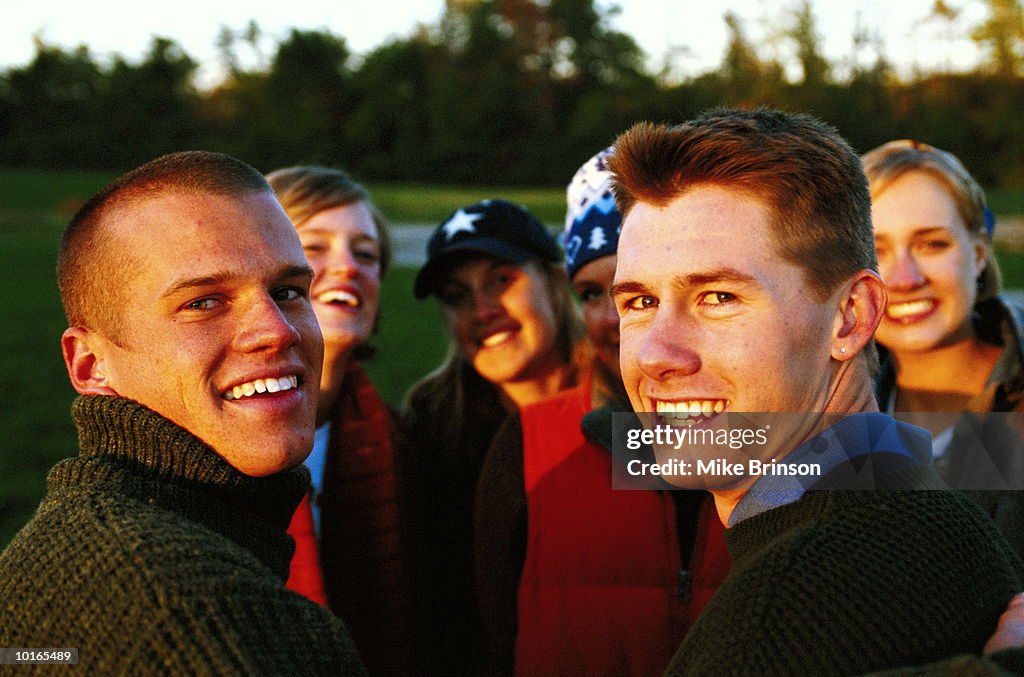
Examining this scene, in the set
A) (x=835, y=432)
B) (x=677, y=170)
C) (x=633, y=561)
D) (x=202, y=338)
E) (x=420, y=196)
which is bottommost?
(x=633, y=561)

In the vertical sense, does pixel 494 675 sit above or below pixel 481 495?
below

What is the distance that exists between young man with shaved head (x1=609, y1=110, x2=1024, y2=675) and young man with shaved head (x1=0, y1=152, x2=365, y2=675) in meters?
0.79

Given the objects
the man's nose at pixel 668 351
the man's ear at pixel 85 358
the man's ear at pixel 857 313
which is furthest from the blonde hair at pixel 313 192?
the man's ear at pixel 857 313

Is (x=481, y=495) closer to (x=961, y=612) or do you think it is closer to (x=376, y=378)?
(x=961, y=612)

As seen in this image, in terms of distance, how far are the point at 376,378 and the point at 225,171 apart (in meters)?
8.17

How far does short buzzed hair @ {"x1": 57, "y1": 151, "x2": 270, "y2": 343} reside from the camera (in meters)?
1.96

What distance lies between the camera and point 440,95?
43062mm

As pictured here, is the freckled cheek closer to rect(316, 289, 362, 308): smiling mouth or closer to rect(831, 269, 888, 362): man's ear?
rect(316, 289, 362, 308): smiling mouth

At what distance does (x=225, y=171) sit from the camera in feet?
6.88

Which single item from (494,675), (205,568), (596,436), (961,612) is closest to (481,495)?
(596,436)

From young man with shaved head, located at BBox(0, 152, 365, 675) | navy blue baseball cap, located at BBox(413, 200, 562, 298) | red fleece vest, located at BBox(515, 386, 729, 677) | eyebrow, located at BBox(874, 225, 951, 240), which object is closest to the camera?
young man with shaved head, located at BBox(0, 152, 365, 675)

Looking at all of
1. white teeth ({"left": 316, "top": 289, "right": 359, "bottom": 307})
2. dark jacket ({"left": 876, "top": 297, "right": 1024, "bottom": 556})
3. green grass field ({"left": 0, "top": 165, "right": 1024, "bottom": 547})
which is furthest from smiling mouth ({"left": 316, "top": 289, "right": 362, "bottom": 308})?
green grass field ({"left": 0, "top": 165, "right": 1024, "bottom": 547})

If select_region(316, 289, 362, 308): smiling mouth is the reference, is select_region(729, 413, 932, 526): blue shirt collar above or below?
below

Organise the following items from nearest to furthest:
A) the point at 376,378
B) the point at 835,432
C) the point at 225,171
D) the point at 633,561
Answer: the point at 835,432, the point at 225,171, the point at 633,561, the point at 376,378
